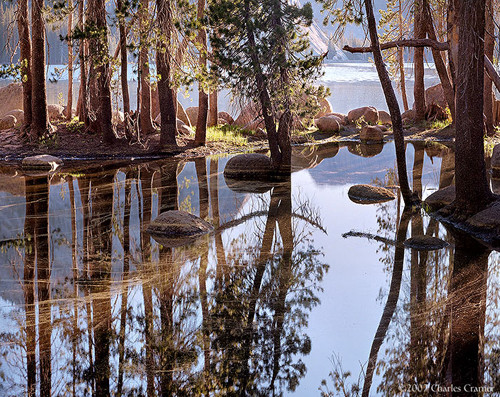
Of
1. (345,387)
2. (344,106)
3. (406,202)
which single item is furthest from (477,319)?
(344,106)

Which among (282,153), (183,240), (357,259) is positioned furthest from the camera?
(282,153)

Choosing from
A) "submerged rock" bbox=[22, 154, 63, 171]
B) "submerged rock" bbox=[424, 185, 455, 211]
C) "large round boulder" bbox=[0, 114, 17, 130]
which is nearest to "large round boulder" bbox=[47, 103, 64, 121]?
"large round boulder" bbox=[0, 114, 17, 130]

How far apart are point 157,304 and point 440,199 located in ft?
20.5

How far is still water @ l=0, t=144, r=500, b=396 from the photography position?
5156mm

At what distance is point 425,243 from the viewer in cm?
904

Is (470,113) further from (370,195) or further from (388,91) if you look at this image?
(370,195)

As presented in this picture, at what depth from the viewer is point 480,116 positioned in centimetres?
977

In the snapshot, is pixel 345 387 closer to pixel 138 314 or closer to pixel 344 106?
pixel 138 314

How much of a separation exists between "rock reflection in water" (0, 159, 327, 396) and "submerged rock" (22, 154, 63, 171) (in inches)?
187

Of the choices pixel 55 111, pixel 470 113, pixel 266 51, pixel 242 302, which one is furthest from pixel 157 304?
pixel 55 111

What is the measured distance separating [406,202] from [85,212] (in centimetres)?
569

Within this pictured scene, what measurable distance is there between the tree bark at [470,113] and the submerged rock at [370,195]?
2420 millimetres

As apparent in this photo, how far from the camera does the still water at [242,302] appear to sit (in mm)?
5156

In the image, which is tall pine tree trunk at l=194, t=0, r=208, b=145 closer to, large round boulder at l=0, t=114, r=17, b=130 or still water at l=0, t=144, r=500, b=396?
large round boulder at l=0, t=114, r=17, b=130
